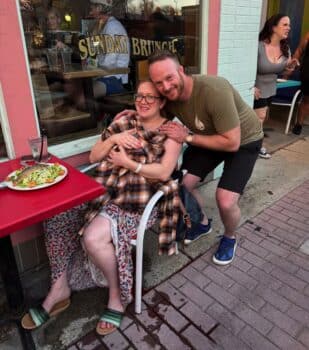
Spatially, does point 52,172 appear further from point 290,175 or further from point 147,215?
point 290,175

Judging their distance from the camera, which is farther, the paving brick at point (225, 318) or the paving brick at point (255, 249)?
the paving brick at point (255, 249)

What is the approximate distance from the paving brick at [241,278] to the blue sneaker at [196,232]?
409 millimetres

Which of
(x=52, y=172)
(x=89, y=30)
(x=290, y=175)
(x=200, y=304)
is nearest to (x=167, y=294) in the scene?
(x=200, y=304)

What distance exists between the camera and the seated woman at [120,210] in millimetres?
1823

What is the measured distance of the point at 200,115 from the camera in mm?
2061

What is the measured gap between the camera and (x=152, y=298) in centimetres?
207

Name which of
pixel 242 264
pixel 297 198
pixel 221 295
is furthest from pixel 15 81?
pixel 297 198

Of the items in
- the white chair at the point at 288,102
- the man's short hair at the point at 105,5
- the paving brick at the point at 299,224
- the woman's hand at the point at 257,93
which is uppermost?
the man's short hair at the point at 105,5

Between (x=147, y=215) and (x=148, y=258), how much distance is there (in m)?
0.79

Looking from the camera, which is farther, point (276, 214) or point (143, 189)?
point (276, 214)

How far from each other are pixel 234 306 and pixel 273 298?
10.3 inches

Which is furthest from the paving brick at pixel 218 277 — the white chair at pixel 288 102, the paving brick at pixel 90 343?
the white chair at pixel 288 102

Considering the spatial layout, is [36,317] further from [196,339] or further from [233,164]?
[233,164]

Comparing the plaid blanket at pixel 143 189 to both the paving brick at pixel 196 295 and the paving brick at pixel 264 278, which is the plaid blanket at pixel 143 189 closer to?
the paving brick at pixel 196 295
